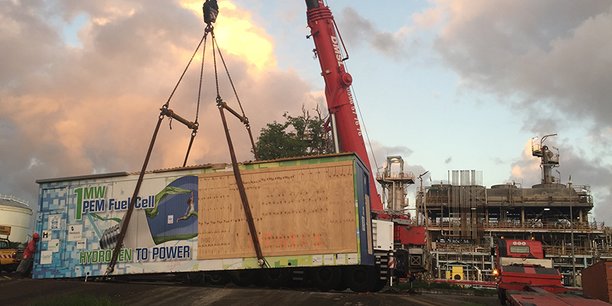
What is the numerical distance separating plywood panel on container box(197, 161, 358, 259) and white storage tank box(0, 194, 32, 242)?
34.5 metres

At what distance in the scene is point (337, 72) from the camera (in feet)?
83.5

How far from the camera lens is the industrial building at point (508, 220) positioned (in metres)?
61.7

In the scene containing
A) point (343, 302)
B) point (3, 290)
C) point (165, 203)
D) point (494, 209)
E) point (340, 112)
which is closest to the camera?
point (343, 302)

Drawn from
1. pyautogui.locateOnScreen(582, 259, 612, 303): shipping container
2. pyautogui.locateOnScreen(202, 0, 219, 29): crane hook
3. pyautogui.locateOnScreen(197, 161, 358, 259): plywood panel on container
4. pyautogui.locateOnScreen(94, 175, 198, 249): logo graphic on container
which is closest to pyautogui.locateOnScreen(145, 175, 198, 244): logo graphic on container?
pyautogui.locateOnScreen(94, 175, 198, 249): logo graphic on container

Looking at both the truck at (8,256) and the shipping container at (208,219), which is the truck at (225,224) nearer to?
the shipping container at (208,219)

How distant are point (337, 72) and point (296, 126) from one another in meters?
26.2

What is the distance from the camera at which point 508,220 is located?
219 ft

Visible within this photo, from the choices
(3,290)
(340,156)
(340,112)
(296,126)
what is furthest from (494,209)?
(3,290)

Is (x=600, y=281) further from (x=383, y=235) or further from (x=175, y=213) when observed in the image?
(x=175, y=213)

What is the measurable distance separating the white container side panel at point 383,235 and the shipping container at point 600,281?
7.41 metres

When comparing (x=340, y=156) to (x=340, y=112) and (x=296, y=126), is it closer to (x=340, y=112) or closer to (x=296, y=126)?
(x=340, y=112)

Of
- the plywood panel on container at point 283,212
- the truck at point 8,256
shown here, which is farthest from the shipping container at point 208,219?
the truck at point 8,256

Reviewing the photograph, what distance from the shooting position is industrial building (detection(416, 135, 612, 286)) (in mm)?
61719

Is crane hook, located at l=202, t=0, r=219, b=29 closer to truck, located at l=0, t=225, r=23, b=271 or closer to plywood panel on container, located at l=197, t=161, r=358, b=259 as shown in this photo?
plywood panel on container, located at l=197, t=161, r=358, b=259
